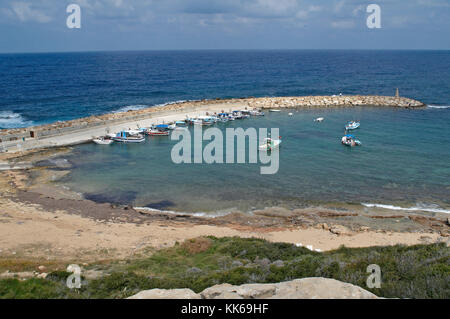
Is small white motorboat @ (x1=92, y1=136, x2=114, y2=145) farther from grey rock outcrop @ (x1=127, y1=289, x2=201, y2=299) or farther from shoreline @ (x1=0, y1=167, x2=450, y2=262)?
grey rock outcrop @ (x1=127, y1=289, x2=201, y2=299)

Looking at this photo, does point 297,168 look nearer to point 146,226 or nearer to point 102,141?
point 146,226

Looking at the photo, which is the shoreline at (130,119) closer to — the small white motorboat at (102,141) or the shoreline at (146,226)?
the small white motorboat at (102,141)

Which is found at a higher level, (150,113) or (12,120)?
(150,113)

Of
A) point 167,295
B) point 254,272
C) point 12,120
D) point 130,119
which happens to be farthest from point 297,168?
point 12,120

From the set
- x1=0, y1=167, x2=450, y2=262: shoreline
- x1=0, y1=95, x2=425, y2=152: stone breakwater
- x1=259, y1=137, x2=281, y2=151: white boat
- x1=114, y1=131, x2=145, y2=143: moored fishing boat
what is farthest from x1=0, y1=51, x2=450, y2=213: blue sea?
x1=0, y1=95, x2=425, y2=152: stone breakwater

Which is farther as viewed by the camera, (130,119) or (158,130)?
(130,119)

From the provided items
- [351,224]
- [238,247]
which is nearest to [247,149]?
[351,224]

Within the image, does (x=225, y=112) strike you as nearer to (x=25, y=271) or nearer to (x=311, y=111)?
(x=311, y=111)
